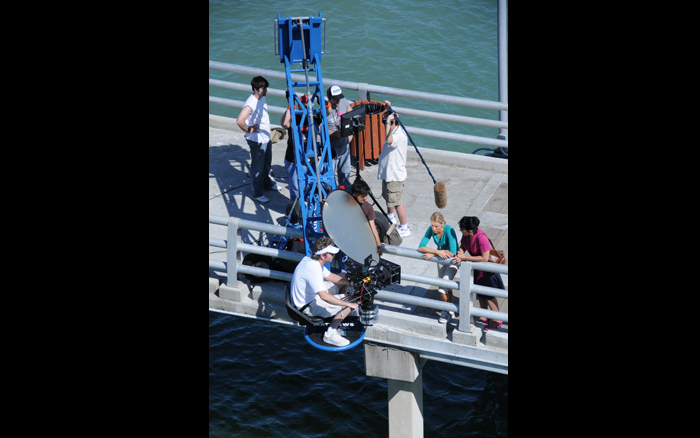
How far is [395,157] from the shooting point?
977 centimetres

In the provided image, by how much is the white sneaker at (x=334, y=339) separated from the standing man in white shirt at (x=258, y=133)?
3536 millimetres

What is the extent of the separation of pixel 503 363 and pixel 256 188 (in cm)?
500

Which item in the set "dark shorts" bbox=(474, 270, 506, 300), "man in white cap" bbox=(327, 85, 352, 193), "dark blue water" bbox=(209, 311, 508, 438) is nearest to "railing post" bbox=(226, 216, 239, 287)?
"man in white cap" bbox=(327, 85, 352, 193)

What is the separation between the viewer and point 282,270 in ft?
30.6

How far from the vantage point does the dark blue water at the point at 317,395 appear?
11.2 meters

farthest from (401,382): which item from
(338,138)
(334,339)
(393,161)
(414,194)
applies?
(414,194)

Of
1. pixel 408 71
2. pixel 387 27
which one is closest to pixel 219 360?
pixel 408 71

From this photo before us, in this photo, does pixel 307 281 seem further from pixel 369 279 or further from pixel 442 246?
pixel 442 246

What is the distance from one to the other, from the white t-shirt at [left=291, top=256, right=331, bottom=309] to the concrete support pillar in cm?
132

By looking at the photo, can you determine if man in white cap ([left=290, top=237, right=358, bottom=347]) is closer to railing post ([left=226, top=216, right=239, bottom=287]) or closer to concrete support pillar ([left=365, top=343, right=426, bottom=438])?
concrete support pillar ([left=365, top=343, right=426, bottom=438])

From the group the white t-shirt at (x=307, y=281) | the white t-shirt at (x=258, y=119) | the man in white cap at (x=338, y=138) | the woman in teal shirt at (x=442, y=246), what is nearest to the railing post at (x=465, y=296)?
the woman in teal shirt at (x=442, y=246)

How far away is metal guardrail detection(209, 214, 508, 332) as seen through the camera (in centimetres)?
779
